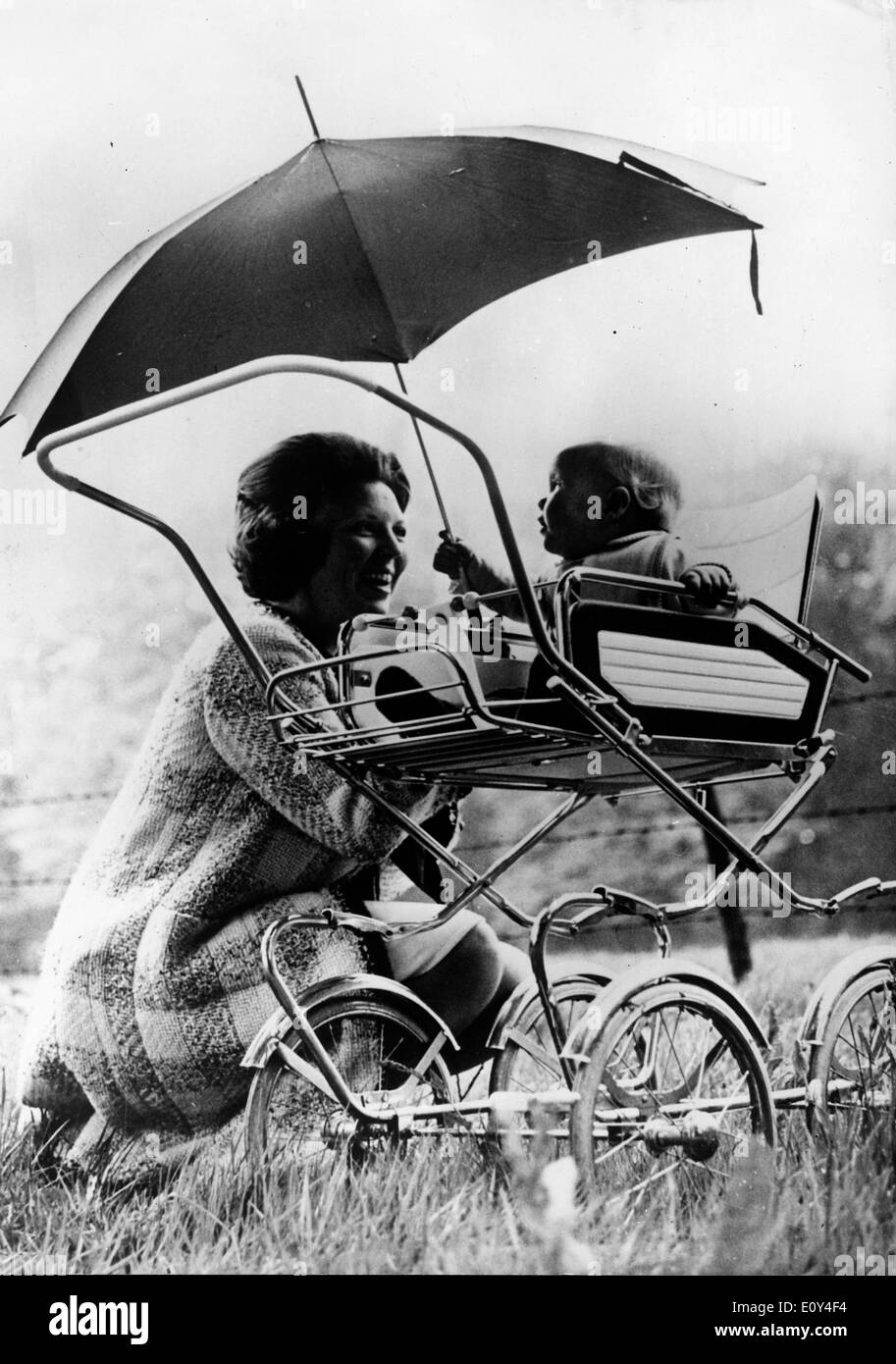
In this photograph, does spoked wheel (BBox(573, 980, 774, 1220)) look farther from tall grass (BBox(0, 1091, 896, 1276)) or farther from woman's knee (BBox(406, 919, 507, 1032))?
woman's knee (BBox(406, 919, 507, 1032))

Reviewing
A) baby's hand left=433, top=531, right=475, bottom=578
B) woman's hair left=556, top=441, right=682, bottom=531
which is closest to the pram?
baby's hand left=433, top=531, right=475, bottom=578

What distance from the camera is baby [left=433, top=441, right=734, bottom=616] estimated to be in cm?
333

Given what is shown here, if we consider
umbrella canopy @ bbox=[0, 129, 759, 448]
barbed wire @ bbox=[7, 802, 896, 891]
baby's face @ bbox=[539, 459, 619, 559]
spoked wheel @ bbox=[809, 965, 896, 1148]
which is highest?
umbrella canopy @ bbox=[0, 129, 759, 448]

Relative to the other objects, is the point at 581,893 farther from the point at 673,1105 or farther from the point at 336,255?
the point at 336,255

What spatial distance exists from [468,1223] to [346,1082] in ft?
1.30

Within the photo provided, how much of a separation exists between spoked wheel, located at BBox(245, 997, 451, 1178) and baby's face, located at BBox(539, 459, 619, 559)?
3.58ft

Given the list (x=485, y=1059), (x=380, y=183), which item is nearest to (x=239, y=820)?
(x=485, y=1059)

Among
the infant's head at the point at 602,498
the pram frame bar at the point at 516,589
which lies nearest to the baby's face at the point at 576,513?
the infant's head at the point at 602,498

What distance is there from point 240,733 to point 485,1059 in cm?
91

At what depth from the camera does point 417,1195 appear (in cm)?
323

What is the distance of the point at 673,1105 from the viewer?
10.7ft

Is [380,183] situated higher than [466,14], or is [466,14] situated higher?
[466,14]

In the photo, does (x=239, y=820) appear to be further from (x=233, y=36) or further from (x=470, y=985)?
(x=233, y=36)

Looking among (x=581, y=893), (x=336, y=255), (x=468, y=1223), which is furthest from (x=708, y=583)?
(x=468, y=1223)
